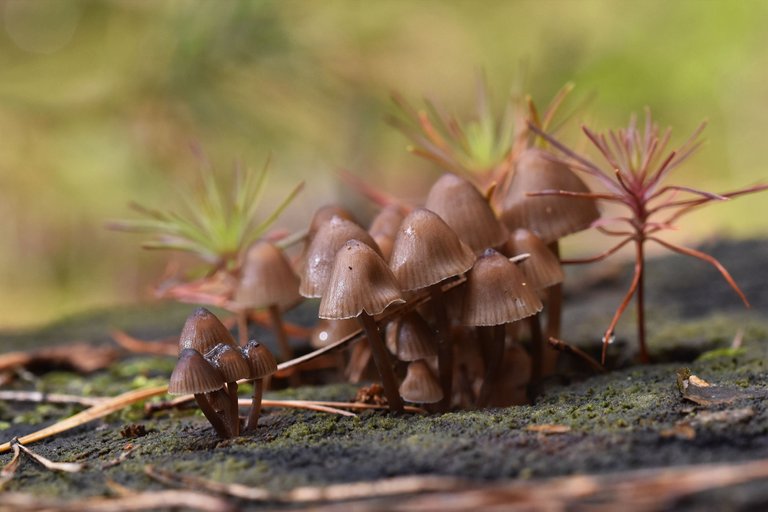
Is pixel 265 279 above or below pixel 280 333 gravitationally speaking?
above

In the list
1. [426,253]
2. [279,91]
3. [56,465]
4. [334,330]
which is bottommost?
[56,465]

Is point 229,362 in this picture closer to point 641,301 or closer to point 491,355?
point 491,355

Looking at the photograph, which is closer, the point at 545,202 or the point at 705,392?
the point at 705,392

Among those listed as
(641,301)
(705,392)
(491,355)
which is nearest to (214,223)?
(491,355)

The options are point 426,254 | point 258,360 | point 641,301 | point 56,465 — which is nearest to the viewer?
point 56,465

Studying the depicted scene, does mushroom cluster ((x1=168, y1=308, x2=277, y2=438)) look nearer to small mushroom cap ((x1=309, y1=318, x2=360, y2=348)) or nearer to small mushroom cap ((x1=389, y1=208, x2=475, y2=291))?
small mushroom cap ((x1=389, y1=208, x2=475, y2=291))

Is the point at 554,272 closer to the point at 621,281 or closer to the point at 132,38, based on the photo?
the point at 621,281

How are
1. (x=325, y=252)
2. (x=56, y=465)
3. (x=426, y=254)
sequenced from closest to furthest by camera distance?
1. (x=56, y=465)
2. (x=426, y=254)
3. (x=325, y=252)

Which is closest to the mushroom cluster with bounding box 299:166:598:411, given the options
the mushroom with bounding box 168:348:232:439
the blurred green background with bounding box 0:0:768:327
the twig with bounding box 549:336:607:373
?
the twig with bounding box 549:336:607:373
